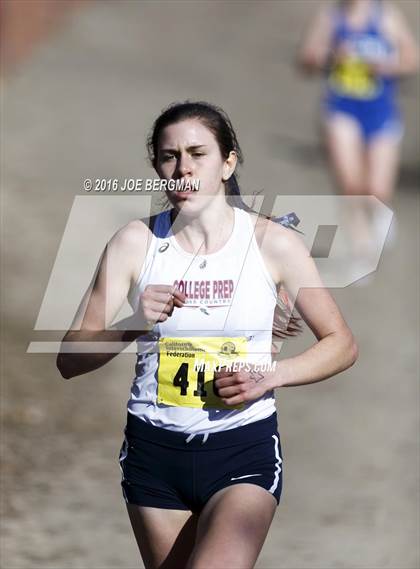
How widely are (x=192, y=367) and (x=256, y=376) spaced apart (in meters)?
0.22

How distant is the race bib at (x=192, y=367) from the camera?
12.4ft

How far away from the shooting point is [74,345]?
3.83 m

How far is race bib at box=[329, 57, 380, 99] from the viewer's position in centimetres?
985

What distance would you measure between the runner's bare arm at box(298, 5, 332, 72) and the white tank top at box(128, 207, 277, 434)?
6047 millimetres

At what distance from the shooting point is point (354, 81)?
992 centimetres

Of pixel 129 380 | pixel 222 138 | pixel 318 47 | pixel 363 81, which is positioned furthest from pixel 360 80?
pixel 222 138

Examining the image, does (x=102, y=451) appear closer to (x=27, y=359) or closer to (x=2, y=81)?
(x=27, y=359)

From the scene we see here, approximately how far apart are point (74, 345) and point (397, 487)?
331 cm

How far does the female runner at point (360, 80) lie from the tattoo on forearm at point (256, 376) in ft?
20.4

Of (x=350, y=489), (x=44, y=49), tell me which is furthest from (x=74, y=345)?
(x=44, y=49)

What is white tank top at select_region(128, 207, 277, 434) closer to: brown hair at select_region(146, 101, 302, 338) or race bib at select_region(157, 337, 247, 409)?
race bib at select_region(157, 337, 247, 409)

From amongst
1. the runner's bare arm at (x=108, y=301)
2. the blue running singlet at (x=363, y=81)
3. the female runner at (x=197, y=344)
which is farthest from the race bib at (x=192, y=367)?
the blue running singlet at (x=363, y=81)

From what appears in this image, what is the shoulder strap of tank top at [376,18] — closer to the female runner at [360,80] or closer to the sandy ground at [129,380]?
the female runner at [360,80]

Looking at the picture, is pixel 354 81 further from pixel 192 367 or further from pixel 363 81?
pixel 192 367
